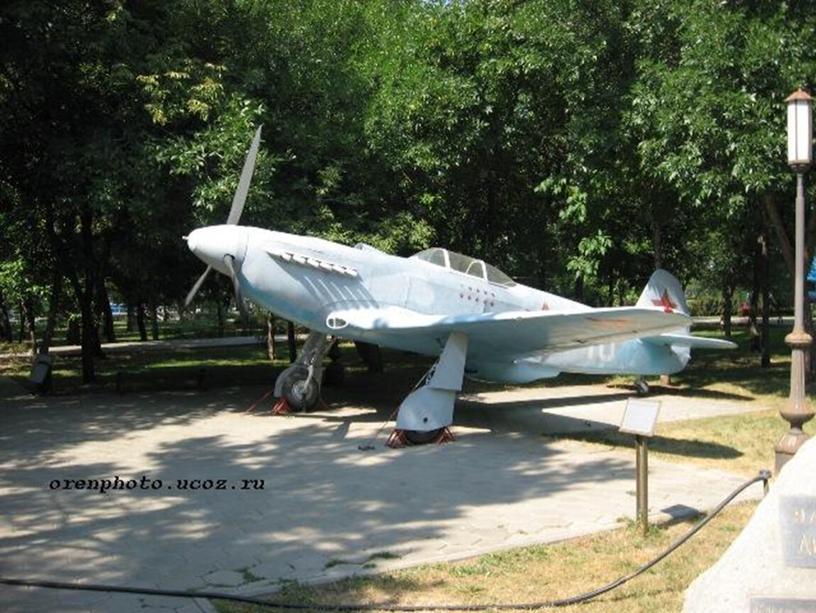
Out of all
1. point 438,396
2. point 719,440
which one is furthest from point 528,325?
point 719,440

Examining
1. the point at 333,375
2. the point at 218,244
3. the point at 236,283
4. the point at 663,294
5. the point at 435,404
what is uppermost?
the point at 218,244

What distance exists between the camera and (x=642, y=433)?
5617mm

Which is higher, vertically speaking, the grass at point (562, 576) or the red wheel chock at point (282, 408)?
the red wheel chock at point (282, 408)

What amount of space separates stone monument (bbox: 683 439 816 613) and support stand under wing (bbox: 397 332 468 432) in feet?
19.3

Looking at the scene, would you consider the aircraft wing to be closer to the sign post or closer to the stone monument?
the sign post

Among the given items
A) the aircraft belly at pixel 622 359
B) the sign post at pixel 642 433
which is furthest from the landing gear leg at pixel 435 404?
the sign post at pixel 642 433

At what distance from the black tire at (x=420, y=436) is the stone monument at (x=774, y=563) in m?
5.92

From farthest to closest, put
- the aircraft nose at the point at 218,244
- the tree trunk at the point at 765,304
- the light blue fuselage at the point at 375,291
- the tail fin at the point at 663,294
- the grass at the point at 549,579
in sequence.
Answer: the tree trunk at the point at 765,304, the tail fin at the point at 663,294, the light blue fuselage at the point at 375,291, the aircraft nose at the point at 218,244, the grass at the point at 549,579

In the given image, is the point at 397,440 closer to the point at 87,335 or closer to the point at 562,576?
the point at 562,576

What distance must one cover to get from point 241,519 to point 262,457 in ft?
8.67

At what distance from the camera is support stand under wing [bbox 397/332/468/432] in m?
9.56

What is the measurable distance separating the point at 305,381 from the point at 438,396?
330 cm

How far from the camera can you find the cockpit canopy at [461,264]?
11750 millimetres

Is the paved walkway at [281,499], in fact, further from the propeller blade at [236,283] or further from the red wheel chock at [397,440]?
the propeller blade at [236,283]
